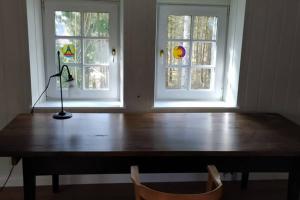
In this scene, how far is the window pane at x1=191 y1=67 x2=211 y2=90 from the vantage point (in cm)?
263

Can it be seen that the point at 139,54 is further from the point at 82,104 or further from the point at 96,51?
the point at 82,104

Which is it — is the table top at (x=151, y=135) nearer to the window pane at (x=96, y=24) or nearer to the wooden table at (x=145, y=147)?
the wooden table at (x=145, y=147)

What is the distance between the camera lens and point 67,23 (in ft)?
7.95

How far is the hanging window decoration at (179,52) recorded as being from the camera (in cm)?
256

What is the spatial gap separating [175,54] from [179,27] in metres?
0.22

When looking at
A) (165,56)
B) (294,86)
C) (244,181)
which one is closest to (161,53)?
(165,56)

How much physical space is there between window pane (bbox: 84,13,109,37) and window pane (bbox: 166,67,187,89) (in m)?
0.61

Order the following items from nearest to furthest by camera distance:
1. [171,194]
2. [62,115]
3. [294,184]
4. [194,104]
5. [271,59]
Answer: [171,194]
[294,184]
[62,115]
[271,59]
[194,104]

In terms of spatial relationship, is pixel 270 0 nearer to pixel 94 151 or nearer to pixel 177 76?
pixel 177 76

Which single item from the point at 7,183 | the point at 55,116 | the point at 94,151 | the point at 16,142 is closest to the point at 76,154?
the point at 94,151

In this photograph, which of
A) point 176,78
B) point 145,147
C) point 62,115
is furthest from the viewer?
point 176,78

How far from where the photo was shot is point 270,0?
2.30 meters

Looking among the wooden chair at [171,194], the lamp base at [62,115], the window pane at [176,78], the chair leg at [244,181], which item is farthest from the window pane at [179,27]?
the wooden chair at [171,194]

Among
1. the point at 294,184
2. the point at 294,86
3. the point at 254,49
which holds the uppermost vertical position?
the point at 254,49
